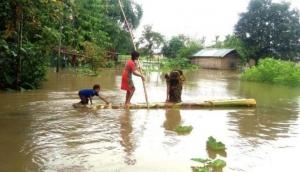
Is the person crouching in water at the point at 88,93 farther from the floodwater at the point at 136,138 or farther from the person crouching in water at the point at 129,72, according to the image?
the person crouching in water at the point at 129,72

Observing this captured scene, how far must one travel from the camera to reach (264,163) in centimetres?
727

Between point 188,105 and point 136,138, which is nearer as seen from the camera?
point 136,138

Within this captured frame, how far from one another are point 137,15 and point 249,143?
47618mm

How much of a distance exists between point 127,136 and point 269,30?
50267mm

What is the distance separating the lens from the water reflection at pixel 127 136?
7.23m

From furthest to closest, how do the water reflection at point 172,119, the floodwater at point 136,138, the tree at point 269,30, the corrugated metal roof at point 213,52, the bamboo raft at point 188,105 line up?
→ the corrugated metal roof at point 213,52 → the tree at point 269,30 → the bamboo raft at point 188,105 → the water reflection at point 172,119 → the floodwater at point 136,138

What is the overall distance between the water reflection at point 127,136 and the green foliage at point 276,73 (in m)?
20.8

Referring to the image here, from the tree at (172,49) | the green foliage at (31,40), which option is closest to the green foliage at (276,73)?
the green foliage at (31,40)

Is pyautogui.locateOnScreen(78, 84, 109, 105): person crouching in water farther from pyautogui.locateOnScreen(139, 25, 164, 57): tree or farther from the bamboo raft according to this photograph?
pyautogui.locateOnScreen(139, 25, 164, 57): tree

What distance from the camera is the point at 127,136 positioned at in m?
8.98

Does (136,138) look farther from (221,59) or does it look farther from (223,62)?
(223,62)

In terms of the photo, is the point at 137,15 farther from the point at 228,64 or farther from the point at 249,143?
the point at 249,143

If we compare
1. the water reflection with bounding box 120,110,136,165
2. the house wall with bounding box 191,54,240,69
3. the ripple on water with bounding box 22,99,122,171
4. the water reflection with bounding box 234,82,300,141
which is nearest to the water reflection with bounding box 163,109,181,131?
the water reflection with bounding box 120,110,136,165

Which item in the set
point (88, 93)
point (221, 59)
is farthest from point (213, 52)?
point (88, 93)
